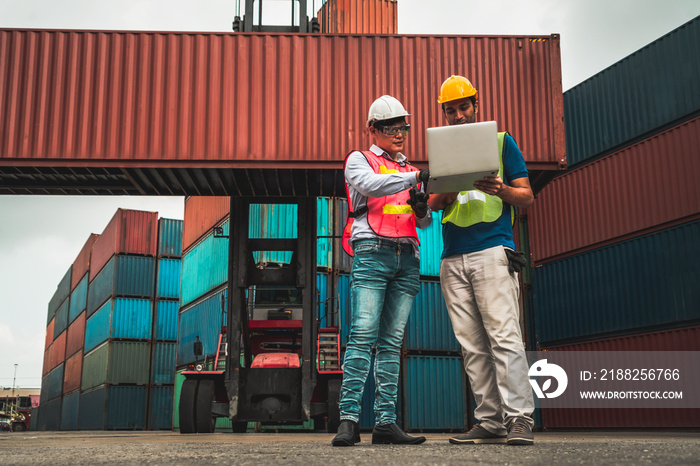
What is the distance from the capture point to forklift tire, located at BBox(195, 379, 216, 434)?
959 cm

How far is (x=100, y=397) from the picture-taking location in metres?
27.8

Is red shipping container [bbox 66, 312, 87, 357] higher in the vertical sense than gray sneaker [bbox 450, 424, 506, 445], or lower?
higher

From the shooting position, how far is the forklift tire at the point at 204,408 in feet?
31.4

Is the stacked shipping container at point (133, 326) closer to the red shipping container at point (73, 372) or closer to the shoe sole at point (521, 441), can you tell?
the red shipping container at point (73, 372)

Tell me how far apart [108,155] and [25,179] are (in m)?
2.13

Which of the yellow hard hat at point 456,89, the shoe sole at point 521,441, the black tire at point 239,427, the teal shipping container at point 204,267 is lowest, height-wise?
the black tire at point 239,427

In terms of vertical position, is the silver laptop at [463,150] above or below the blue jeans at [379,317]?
above

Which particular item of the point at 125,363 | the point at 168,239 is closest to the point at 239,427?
the point at 125,363

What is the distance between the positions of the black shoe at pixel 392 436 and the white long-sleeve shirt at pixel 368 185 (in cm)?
99

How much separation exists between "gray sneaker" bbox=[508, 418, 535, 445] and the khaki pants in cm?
5

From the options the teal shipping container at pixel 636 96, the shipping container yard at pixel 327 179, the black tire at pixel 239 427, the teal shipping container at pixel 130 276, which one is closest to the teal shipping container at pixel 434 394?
the shipping container yard at pixel 327 179

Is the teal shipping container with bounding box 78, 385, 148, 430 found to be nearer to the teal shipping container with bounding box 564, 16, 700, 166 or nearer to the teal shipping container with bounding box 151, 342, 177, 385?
the teal shipping container with bounding box 151, 342, 177, 385

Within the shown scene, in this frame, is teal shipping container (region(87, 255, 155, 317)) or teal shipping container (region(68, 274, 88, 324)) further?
teal shipping container (region(68, 274, 88, 324))

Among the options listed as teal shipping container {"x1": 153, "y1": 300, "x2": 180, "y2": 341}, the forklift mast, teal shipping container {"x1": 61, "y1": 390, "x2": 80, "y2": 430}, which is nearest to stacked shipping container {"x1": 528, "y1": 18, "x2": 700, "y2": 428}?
the forklift mast
